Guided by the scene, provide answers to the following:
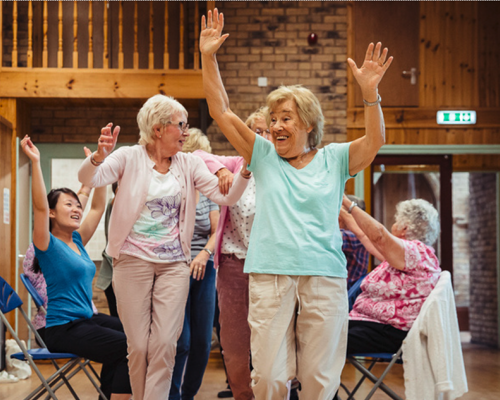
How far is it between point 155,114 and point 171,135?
0.39ft

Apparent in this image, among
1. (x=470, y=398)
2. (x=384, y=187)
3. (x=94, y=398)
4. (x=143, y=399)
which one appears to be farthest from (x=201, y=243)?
(x=384, y=187)

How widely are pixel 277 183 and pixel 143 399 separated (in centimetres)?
117

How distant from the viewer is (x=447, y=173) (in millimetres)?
7176

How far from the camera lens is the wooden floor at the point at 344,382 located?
174 inches

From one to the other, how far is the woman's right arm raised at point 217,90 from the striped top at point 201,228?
3.73ft

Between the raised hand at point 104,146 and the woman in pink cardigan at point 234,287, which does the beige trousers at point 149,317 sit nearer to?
the woman in pink cardigan at point 234,287

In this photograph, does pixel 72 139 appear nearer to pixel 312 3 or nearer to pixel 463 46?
pixel 312 3

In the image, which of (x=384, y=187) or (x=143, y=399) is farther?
(x=384, y=187)

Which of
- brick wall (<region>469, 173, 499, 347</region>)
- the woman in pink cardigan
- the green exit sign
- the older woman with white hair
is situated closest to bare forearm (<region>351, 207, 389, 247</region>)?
the woman in pink cardigan

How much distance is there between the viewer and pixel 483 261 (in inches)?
370

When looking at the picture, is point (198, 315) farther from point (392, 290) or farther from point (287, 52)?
point (287, 52)

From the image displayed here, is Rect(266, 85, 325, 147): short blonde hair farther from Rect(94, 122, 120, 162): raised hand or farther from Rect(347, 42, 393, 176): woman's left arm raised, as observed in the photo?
Rect(94, 122, 120, 162): raised hand

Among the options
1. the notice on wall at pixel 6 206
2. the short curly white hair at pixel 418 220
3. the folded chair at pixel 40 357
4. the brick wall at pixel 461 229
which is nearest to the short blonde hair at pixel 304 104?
the short curly white hair at pixel 418 220

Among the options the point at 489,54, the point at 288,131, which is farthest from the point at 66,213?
the point at 489,54
